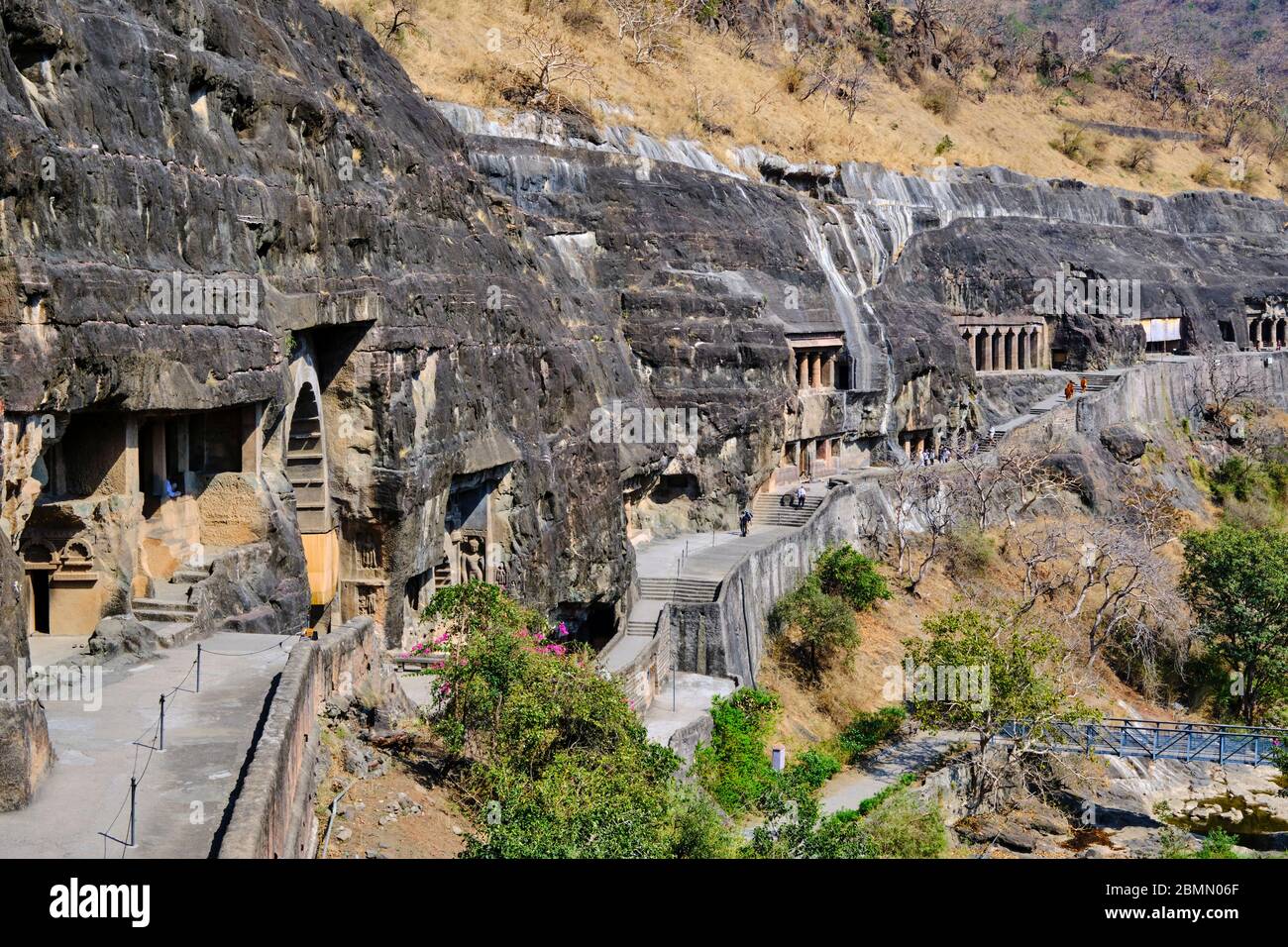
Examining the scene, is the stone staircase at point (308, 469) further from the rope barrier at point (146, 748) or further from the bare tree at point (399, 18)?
the bare tree at point (399, 18)

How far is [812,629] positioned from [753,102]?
41901 mm

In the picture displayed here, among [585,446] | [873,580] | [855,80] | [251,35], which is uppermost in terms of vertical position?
[855,80]

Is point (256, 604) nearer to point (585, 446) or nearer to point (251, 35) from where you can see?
point (251, 35)

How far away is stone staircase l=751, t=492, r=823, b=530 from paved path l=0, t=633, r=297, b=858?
2753 cm

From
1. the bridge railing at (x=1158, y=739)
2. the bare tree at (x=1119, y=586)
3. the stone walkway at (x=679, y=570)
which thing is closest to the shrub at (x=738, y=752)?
the stone walkway at (x=679, y=570)

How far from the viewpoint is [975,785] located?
119 feet

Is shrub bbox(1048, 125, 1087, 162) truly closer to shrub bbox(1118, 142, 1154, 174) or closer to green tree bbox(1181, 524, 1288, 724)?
shrub bbox(1118, 142, 1154, 174)

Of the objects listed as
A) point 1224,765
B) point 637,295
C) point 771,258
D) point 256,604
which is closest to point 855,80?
point 771,258

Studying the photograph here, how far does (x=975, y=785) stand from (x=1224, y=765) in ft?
26.2

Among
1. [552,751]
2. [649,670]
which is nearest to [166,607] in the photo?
[552,751]

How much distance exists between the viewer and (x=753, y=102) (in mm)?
77688

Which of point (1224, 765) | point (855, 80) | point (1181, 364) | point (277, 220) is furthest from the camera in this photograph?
point (855, 80)

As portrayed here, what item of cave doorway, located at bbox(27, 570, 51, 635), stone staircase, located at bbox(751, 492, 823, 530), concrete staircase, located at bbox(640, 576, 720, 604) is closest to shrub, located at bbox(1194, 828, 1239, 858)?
concrete staircase, located at bbox(640, 576, 720, 604)

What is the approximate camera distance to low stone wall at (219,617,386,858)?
13.9 metres
